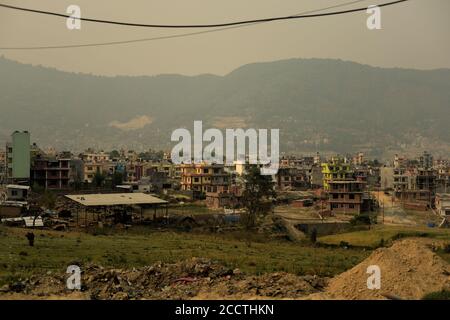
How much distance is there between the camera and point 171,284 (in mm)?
9125

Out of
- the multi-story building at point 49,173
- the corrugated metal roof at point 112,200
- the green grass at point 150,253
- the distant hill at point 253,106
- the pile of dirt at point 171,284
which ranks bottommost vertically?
the green grass at point 150,253

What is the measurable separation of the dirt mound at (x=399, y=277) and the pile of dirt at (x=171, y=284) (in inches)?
17.8

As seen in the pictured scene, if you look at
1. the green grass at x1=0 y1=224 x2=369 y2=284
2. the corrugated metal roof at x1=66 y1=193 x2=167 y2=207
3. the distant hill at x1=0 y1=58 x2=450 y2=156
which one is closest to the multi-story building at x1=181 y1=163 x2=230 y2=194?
the corrugated metal roof at x1=66 y1=193 x2=167 y2=207

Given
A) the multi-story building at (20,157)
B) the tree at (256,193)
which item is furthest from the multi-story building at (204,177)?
the tree at (256,193)

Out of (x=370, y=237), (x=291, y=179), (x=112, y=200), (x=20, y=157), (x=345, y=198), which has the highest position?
(x=20, y=157)

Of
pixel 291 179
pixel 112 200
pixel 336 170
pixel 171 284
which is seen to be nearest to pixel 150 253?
pixel 171 284

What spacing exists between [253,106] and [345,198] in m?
117

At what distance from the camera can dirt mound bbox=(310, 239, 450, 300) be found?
809 centimetres

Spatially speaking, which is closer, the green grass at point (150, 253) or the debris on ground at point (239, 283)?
the debris on ground at point (239, 283)

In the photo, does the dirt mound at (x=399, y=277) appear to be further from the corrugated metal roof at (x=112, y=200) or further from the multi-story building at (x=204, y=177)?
the multi-story building at (x=204, y=177)

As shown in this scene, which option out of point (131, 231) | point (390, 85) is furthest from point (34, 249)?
point (390, 85)

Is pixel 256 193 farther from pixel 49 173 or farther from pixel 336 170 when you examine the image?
pixel 336 170

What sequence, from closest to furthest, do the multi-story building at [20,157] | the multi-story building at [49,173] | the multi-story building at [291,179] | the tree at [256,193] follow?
the tree at [256,193]
the multi-story building at [20,157]
the multi-story building at [49,173]
the multi-story building at [291,179]

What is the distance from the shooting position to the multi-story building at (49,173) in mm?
35750
